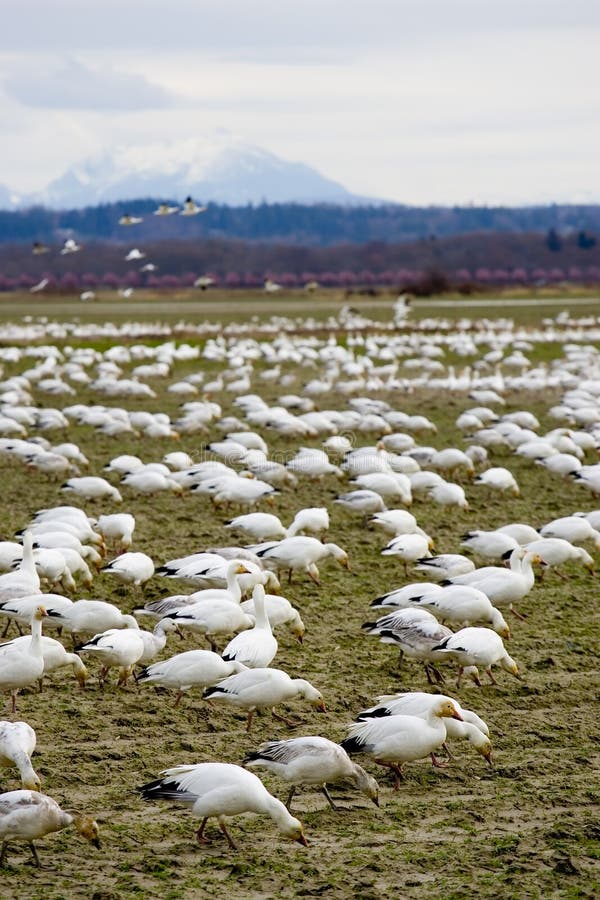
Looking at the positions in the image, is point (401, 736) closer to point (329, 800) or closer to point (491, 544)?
point (329, 800)

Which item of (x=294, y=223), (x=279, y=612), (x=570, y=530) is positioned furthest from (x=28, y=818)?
(x=294, y=223)

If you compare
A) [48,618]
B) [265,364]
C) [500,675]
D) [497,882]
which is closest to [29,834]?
[497,882]

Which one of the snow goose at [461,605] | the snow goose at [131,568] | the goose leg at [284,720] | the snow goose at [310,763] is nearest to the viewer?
the snow goose at [310,763]

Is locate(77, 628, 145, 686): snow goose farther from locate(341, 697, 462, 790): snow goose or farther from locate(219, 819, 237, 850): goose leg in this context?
locate(219, 819, 237, 850): goose leg

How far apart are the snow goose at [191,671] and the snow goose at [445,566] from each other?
8.12 ft

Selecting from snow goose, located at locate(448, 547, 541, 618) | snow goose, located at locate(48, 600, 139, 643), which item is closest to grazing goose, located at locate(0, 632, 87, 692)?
snow goose, located at locate(48, 600, 139, 643)

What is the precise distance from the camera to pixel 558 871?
4.55 metres

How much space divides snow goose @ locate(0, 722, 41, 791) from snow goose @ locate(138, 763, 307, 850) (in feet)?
1.51

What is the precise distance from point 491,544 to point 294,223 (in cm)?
15184

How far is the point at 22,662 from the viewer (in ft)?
19.7

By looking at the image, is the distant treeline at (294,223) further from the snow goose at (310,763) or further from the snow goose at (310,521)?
the snow goose at (310,763)

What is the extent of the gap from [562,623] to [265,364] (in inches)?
723

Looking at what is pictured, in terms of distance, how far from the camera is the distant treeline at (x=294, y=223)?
14212 centimetres

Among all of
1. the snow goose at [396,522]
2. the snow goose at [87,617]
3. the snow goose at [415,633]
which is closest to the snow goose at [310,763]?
the snow goose at [415,633]
